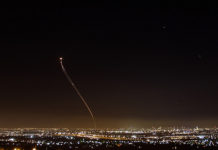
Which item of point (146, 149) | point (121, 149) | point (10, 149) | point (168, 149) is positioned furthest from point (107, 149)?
point (10, 149)

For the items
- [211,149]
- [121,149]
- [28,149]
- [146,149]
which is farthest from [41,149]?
[211,149]

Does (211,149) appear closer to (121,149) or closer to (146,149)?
(146,149)

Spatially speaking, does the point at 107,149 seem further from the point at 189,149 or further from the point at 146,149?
the point at 189,149

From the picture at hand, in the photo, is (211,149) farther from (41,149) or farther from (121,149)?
(41,149)

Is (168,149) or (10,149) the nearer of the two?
(10,149)

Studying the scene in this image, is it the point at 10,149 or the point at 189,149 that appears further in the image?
the point at 189,149

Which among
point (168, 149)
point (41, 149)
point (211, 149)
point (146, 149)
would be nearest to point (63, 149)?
point (41, 149)

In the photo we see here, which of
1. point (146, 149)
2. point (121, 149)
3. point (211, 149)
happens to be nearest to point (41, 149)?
point (121, 149)
